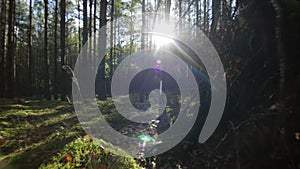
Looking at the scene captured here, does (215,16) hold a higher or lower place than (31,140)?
higher

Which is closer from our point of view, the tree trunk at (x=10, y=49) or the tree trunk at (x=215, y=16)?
the tree trunk at (x=215, y=16)

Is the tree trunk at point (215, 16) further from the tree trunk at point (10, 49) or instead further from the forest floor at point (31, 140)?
the tree trunk at point (10, 49)

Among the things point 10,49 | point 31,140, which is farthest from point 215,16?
point 10,49

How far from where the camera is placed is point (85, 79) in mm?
15133

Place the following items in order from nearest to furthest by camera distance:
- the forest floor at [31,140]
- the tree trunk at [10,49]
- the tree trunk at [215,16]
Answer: the forest floor at [31,140]
the tree trunk at [215,16]
the tree trunk at [10,49]

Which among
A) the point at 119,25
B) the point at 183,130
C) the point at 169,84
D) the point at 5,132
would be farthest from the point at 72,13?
the point at 183,130

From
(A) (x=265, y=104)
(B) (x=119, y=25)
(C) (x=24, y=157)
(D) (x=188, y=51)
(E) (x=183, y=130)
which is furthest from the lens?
(B) (x=119, y=25)

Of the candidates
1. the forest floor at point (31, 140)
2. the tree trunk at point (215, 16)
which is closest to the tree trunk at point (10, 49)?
the forest floor at point (31, 140)

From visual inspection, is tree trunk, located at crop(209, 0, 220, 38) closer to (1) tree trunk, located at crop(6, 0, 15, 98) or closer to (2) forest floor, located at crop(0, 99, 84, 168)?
(2) forest floor, located at crop(0, 99, 84, 168)

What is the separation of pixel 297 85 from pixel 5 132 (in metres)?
5.57

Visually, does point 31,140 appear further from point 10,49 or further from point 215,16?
point 10,49

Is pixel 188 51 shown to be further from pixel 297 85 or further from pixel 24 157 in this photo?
pixel 24 157

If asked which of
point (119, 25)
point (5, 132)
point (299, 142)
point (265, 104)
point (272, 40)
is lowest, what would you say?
point (5, 132)

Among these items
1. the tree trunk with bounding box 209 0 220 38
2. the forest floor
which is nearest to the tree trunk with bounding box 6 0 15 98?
the forest floor
